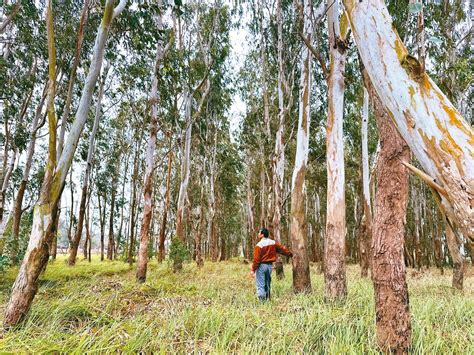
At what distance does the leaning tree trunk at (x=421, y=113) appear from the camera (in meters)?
1.32

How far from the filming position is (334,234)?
5.84 m

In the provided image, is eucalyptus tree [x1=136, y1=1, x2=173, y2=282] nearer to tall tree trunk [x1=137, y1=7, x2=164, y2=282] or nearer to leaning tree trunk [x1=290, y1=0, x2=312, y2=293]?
tall tree trunk [x1=137, y1=7, x2=164, y2=282]

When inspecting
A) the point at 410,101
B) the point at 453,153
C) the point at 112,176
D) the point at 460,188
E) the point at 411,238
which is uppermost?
the point at 112,176

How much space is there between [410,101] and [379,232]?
81.2 inches

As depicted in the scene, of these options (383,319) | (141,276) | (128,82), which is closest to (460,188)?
(383,319)

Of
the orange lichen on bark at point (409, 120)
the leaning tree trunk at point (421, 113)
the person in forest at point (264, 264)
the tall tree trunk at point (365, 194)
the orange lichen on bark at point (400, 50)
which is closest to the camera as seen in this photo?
the leaning tree trunk at point (421, 113)

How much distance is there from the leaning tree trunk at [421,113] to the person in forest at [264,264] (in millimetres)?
5327

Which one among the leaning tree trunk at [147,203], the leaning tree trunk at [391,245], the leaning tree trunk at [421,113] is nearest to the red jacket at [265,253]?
the leaning tree trunk at [391,245]

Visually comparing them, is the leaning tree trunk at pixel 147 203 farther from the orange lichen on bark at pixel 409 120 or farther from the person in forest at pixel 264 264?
the orange lichen on bark at pixel 409 120

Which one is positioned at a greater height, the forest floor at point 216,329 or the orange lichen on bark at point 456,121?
the orange lichen on bark at point 456,121

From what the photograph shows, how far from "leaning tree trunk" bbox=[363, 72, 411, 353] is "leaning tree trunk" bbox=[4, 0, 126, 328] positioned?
4173 mm

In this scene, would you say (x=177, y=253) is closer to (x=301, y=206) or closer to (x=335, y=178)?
(x=301, y=206)

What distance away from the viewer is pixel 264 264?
21.8 ft

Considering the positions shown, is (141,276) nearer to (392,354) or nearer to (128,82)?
(392,354)
